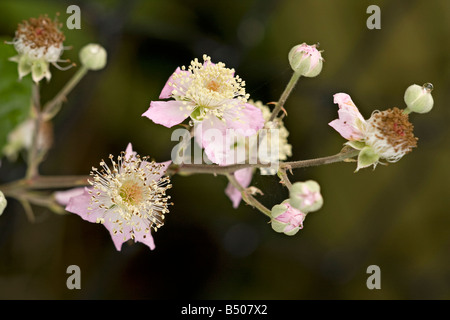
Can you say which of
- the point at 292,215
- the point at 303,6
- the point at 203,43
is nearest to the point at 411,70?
the point at 303,6

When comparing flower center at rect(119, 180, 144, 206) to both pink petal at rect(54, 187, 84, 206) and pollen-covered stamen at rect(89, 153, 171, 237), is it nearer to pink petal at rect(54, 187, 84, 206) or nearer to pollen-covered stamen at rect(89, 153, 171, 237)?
pollen-covered stamen at rect(89, 153, 171, 237)

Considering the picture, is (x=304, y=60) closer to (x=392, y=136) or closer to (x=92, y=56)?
(x=392, y=136)

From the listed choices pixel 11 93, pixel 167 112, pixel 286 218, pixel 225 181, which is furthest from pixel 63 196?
pixel 225 181

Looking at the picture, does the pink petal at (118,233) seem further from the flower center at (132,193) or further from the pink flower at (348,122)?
the pink flower at (348,122)

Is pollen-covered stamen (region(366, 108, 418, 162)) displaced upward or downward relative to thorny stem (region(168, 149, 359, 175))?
upward

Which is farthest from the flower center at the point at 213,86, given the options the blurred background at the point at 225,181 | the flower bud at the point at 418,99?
the blurred background at the point at 225,181

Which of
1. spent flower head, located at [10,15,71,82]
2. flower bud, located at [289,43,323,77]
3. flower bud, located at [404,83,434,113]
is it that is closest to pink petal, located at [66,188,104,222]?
spent flower head, located at [10,15,71,82]

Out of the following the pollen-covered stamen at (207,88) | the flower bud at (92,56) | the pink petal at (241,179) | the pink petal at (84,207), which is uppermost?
the flower bud at (92,56)
